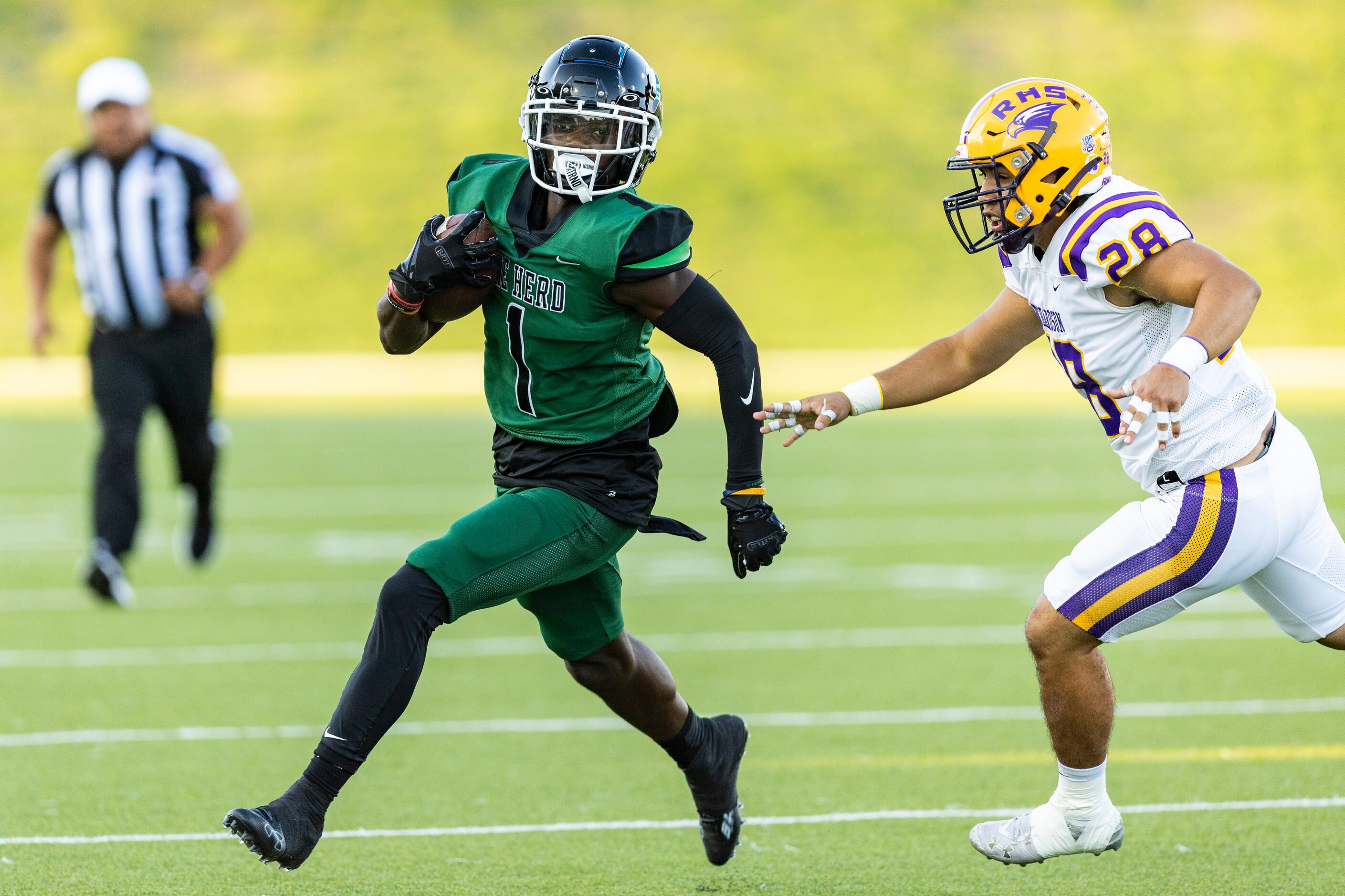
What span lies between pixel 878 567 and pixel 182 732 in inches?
170

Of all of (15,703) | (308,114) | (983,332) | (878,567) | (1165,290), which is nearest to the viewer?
(1165,290)

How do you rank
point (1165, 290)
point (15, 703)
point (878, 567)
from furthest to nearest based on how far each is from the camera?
point (878, 567) < point (15, 703) < point (1165, 290)

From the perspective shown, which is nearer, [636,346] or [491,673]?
[636,346]

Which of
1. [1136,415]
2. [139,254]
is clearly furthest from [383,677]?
[139,254]

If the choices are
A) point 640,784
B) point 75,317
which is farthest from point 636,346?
point 75,317

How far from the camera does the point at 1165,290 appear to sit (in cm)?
336

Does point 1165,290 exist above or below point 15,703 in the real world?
above

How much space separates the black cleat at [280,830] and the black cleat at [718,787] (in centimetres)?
103

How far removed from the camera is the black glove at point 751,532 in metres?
3.52

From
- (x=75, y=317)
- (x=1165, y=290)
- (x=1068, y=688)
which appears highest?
(x=1165, y=290)

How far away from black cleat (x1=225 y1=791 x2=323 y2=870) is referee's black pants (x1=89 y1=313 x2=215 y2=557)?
4.37 meters

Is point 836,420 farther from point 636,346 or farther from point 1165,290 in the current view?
point 1165,290

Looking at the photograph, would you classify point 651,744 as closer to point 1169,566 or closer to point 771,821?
point 771,821

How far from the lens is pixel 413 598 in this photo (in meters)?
3.30
